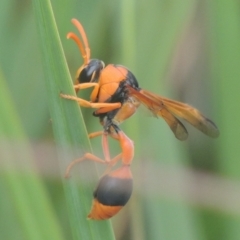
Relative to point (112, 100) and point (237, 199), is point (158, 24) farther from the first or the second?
point (237, 199)

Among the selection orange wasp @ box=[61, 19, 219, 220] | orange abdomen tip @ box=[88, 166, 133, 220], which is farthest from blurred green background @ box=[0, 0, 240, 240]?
orange abdomen tip @ box=[88, 166, 133, 220]

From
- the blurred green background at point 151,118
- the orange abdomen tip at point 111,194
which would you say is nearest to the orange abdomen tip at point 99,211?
the orange abdomen tip at point 111,194

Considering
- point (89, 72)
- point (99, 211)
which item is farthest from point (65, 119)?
point (89, 72)

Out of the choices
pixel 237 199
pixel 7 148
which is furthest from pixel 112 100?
pixel 237 199

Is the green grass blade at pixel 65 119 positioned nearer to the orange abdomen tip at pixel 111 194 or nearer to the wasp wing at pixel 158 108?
the orange abdomen tip at pixel 111 194

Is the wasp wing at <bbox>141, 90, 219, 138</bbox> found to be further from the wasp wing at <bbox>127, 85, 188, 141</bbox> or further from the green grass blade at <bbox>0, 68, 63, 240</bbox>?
the green grass blade at <bbox>0, 68, 63, 240</bbox>

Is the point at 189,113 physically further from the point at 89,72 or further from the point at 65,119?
the point at 65,119
